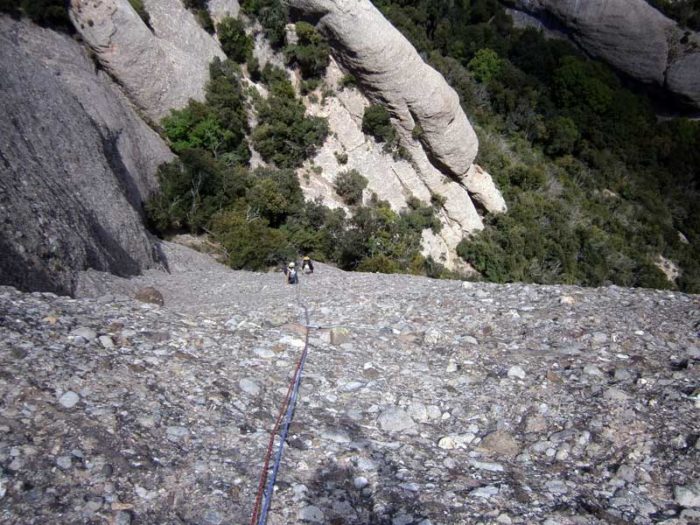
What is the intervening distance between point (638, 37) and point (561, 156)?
16.9m

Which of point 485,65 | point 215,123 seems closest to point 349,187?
point 215,123

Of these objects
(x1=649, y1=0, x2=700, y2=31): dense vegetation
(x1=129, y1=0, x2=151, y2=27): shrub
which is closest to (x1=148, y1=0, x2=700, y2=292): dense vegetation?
(x1=129, y1=0, x2=151, y2=27): shrub

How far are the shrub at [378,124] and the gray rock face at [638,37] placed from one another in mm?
25441

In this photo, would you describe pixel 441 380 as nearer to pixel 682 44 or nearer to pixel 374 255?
pixel 374 255

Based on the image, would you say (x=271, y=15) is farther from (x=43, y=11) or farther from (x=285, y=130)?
(x=43, y=11)

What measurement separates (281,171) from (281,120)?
2.53 m

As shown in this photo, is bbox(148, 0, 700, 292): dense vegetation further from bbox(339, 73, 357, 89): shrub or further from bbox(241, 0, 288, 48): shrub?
bbox(339, 73, 357, 89): shrub

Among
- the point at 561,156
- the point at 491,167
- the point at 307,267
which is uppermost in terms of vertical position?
the point at 561,156

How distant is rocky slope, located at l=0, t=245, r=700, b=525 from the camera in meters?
3.46

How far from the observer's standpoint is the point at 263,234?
1739 cm

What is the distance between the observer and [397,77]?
77.3ft

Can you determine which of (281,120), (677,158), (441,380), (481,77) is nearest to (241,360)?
(441,380)

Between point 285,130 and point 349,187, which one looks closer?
point 285,130

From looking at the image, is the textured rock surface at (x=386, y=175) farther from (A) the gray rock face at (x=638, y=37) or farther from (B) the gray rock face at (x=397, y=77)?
(A) the gray rock face at (x=638, y=37)
